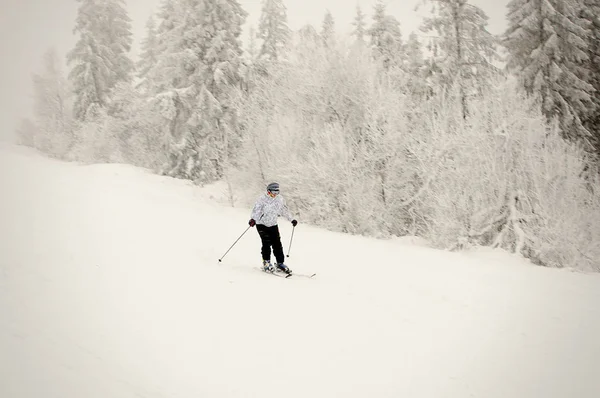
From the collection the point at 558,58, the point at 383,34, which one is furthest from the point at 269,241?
the point at 383,34

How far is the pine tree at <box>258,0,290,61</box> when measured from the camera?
1094 inches

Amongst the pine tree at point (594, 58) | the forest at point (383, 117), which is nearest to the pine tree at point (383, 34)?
the forest at point (383, 117)

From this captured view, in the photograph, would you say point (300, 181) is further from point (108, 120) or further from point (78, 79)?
point (78, 79)

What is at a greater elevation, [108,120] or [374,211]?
[108,120]

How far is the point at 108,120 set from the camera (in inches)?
1023

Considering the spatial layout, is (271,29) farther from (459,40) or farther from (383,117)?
(383,117)

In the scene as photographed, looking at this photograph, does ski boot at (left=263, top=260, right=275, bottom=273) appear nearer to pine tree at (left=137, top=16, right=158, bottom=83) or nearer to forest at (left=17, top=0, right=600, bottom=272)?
forest at (left=17, top=0, right=600, bottom=272)

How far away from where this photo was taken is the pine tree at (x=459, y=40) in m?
18.2

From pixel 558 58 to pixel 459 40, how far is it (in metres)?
4.81

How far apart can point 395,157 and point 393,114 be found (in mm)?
1727

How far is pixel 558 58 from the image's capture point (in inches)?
692

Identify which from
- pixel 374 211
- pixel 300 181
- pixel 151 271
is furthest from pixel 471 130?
pixel 151 271

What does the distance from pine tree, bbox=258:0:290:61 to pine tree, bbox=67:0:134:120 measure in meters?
11.4

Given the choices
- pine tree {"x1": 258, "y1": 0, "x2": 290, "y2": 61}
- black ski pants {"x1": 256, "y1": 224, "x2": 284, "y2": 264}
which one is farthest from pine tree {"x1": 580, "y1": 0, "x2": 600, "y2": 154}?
pine tree {"x1": 258, "y1": 0, "x2": 290, "y2": 61}
